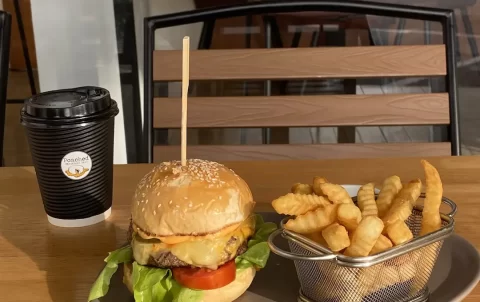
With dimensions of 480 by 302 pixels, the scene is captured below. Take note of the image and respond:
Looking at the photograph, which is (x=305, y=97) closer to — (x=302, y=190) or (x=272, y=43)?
(x=302, y=190)

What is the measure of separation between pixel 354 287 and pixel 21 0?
12.9 feet

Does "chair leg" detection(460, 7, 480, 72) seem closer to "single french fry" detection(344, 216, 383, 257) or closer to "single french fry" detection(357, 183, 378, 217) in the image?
"single french fry" detection(357, 183, 378, 217)

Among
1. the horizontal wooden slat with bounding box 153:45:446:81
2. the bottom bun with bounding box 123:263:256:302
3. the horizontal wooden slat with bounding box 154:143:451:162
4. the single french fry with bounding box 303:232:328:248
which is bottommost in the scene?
the bottom bun with bounding box 123:263:256:302

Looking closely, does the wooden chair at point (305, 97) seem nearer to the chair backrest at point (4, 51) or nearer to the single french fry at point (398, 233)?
the chair backrest at point (4, 51)

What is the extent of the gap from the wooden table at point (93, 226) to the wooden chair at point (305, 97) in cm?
30

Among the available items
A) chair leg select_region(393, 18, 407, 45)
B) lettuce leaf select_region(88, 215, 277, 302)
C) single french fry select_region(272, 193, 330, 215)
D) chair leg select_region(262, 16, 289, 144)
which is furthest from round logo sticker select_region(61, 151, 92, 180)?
chair leg select_region(393, 18, 407, 45)

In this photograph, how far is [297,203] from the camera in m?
0.87

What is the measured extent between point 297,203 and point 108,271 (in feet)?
1.02

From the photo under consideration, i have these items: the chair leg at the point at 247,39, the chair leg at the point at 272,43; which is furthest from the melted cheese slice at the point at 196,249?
the chair leg at the point at 247,39

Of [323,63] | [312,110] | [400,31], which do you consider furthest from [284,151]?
[400,31]

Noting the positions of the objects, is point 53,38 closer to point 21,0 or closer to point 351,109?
point 351,109

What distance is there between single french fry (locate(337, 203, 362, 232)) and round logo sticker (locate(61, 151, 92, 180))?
0.51 metres

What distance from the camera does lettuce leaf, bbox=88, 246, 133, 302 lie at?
91 cm

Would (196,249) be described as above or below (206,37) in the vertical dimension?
below
